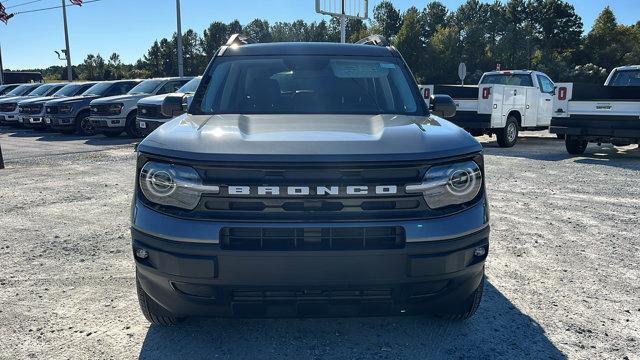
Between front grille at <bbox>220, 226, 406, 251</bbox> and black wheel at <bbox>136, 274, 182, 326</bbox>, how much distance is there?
2.46 ft

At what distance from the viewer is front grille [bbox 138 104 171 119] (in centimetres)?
1306

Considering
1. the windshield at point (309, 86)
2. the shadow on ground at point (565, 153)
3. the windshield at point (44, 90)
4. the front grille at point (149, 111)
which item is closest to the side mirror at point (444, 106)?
the windshield at point (309, 86)

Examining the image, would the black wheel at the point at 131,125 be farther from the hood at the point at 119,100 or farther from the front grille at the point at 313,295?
the front grille at the point at 313,295

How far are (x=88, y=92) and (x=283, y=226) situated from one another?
57.8 feet

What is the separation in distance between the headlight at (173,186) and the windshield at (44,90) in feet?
71.2

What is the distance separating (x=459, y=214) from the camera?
2.59 metres

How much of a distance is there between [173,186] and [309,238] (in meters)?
0.72

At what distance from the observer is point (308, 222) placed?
2.44 meters

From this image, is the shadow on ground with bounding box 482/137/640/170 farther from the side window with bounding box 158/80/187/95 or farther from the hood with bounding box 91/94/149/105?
the hood with bounding box 91/94/149/105

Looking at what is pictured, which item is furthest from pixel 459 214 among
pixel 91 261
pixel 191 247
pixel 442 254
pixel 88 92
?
pixel 88 92

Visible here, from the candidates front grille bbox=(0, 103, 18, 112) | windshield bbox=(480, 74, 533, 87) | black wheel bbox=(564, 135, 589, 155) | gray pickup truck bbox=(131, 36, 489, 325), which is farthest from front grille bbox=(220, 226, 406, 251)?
front grille bbox=(0, 103, 18, 112)

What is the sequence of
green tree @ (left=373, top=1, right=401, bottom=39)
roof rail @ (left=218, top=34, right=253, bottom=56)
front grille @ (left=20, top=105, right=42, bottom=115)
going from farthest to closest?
green tree @ (left=373, top=1, right=401, bottom=39), front grille @ (left=20, top=105, right=42, bottom=115), roof rail @ (left=218, top=34, right=253, bottom=56)

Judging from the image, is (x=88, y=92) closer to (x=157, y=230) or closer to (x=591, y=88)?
(x=591, y=88)

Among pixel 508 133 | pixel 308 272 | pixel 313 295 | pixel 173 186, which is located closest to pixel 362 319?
pixel 313 295
